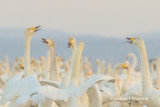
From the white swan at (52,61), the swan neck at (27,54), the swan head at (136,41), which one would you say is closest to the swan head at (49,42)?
the white swan at (52,61)

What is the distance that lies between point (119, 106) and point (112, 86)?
27.1 inches

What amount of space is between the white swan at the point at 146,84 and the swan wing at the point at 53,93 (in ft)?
7.93

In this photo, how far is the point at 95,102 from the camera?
31.8 feet

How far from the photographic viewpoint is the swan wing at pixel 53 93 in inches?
342

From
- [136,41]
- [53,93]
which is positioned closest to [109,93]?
[136,41]

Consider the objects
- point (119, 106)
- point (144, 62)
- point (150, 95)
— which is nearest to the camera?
point (150, 95)

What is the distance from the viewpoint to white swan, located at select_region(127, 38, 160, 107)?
11.2m

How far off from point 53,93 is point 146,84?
3126mm

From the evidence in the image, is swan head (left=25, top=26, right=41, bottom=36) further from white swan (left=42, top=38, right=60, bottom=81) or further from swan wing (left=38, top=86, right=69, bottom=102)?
swan wing (left=38, top=86, right=69, bottom=102)

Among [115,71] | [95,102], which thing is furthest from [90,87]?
[115,71]

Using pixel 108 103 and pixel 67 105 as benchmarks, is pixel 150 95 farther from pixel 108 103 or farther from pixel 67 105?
pixel 108 103

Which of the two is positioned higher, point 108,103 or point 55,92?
point 55,92

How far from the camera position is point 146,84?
11.5m

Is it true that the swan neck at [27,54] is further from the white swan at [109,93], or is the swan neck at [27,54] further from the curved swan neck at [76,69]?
the white swan at [109,93]
